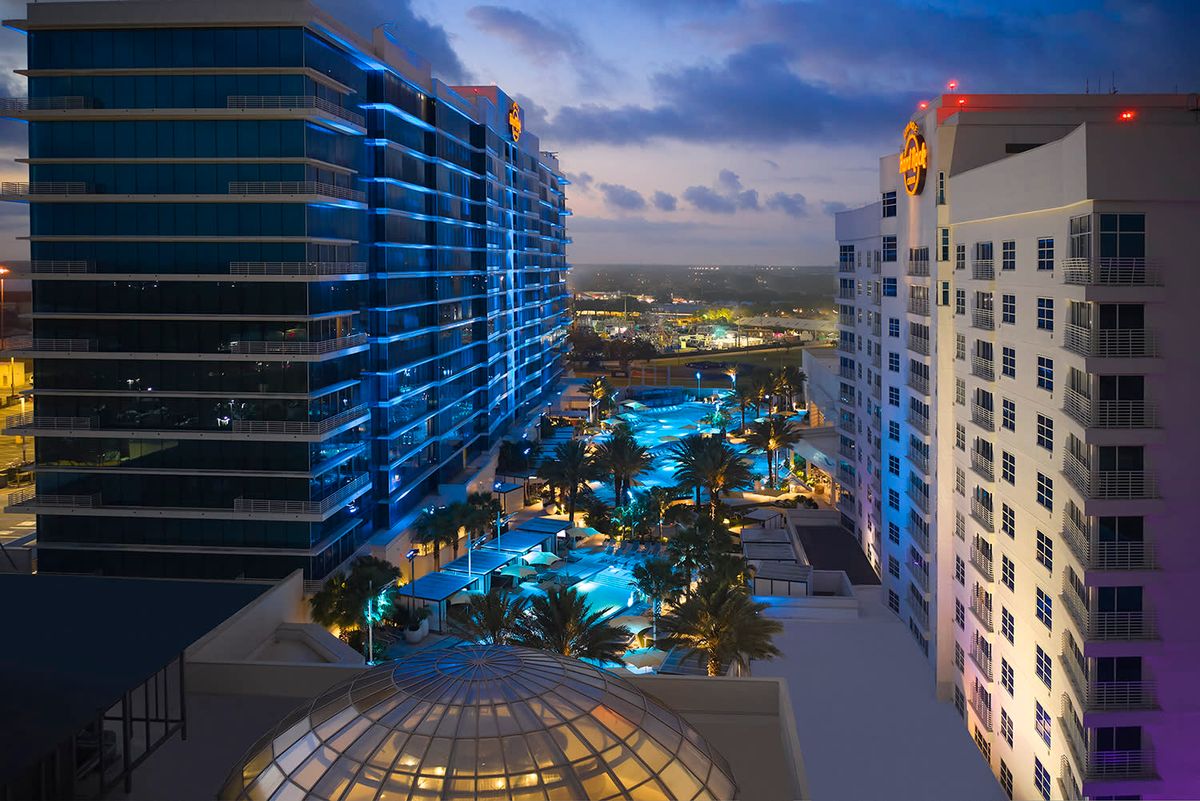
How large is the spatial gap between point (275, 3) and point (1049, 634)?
1651 inches

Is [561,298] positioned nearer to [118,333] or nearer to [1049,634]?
[118,333]

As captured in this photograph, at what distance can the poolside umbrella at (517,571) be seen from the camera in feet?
196

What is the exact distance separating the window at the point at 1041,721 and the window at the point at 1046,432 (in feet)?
26.8

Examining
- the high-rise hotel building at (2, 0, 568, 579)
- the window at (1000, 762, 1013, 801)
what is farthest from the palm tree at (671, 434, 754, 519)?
the window at (1000, 762, 1013, 801)

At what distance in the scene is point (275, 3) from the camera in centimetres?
4738

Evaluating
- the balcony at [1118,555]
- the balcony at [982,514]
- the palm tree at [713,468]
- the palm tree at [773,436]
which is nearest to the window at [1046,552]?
the balcony at [1118,555]

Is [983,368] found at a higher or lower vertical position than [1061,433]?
higher

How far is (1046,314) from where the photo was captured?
31.1 m

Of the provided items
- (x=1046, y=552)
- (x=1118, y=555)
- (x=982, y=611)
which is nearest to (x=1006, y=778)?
(x=982, y=611)

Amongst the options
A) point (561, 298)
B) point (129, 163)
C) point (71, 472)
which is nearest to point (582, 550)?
point (71, 472)

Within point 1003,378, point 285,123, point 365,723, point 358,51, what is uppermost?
point 358,51

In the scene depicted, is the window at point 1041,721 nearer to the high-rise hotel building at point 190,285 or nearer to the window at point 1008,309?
the window at point 1008,309

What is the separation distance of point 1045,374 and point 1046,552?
18.1 ft

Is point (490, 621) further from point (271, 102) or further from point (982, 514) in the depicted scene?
point (271, 102)
